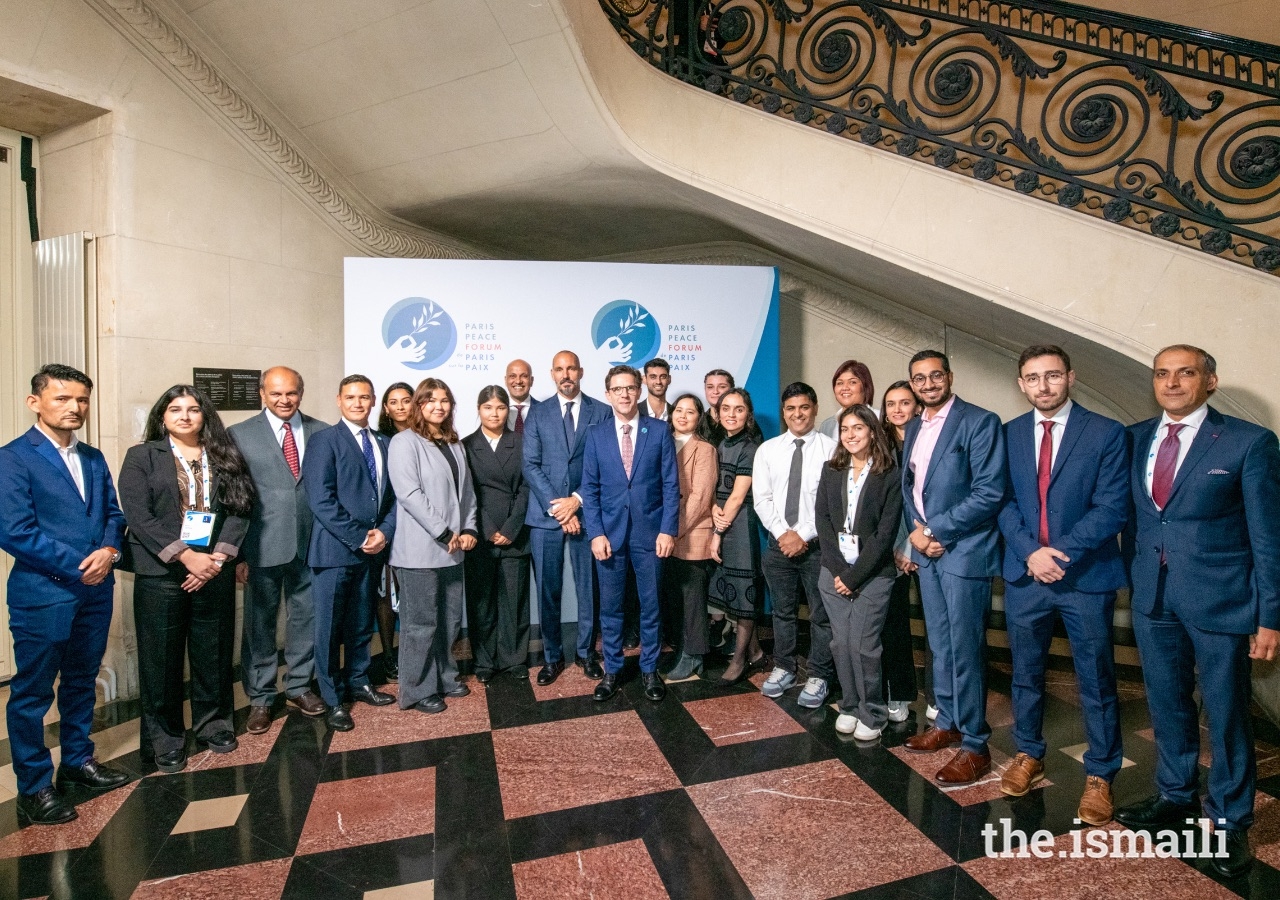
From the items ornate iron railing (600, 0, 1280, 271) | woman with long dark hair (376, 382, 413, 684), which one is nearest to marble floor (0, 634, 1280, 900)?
woman with long dark hair (376, 382, 413, 684)

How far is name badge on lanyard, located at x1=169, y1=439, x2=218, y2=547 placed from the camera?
2777mm

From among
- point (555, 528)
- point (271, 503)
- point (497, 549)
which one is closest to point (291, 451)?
point (271, 503)

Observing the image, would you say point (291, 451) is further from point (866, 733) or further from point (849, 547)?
point (866, 733)

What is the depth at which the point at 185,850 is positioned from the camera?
7.37ft

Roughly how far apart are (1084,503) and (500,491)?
8.88ft

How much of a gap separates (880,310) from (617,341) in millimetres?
2388

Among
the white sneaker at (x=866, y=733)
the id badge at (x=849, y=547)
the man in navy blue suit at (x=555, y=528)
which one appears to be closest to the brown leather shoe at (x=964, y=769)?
the white sneaker at (x=866, y=733)

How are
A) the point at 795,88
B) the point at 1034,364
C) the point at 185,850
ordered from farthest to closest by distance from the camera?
the point at 795,88
the point at 1034,364
the point at 185,850

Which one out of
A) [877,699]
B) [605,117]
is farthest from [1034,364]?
[605,117]

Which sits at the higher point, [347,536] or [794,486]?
[794,486]

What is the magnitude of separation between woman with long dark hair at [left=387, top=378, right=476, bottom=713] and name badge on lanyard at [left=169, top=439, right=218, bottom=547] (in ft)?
2.48

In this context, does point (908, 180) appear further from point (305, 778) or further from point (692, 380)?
point (305, 778)

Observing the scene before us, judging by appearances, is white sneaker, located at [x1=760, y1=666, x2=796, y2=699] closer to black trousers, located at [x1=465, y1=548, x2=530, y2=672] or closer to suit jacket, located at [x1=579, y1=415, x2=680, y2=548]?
suit jacket, located at [x1=579, y1=415, x2=680, y2=548]

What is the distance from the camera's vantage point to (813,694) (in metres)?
3.29
